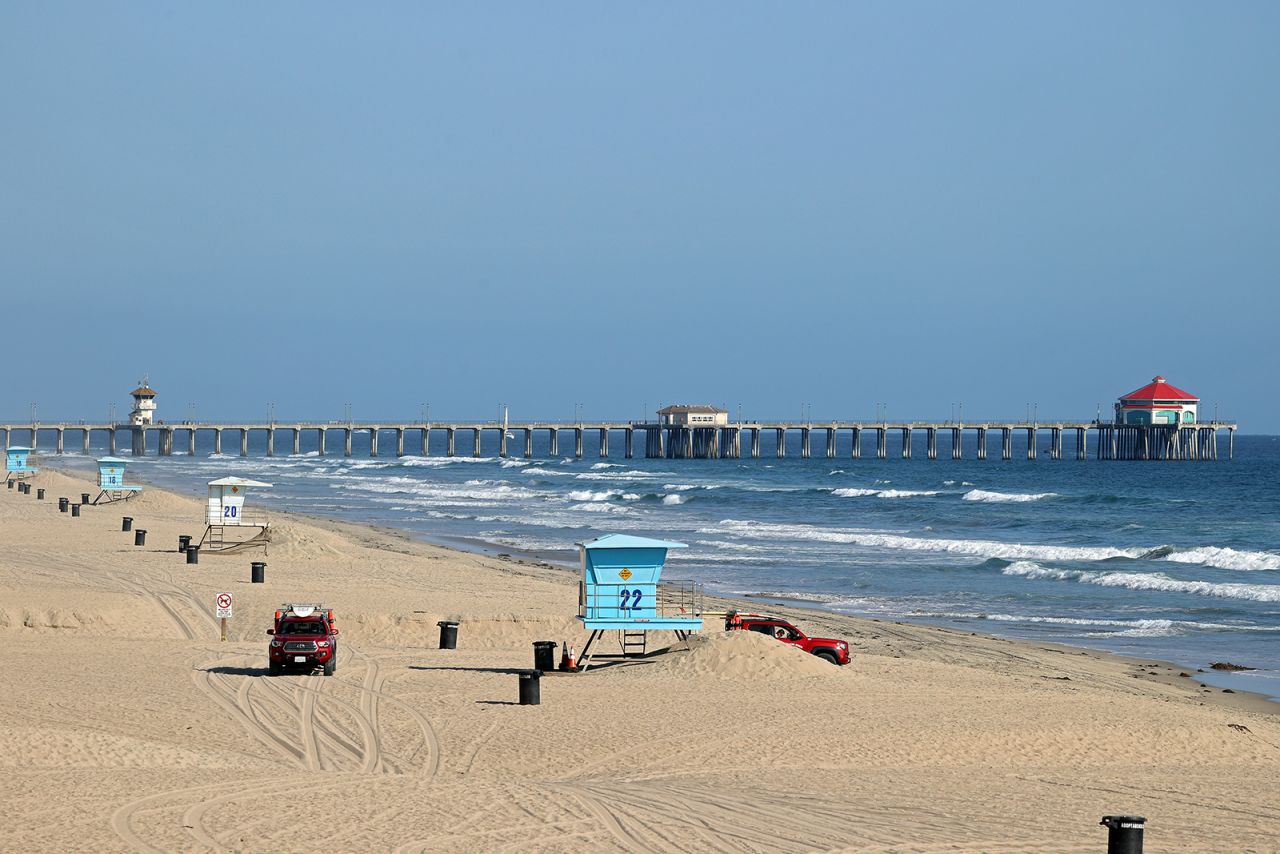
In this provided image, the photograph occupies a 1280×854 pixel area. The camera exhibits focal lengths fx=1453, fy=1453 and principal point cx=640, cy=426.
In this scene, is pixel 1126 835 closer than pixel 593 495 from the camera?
Yes

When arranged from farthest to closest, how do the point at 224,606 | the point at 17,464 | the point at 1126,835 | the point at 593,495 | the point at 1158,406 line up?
the point at 1158,406, the point at 593,495, the point at 17,464, the point at 224,606, the point at 1126,835

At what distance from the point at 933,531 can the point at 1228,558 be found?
1216 centimetres

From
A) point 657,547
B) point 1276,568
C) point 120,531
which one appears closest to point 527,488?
point 120,531

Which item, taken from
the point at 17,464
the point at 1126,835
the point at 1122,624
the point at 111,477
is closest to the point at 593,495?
the point at 111,477

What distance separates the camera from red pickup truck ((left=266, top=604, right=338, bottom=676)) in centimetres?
2028

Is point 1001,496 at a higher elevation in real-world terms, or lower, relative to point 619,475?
higher

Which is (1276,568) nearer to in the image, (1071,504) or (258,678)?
(1071,504)

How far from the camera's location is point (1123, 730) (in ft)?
57.0

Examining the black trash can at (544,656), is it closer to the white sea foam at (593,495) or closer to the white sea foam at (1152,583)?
the white sea foam at (1152,583)

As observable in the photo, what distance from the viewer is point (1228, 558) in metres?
42.2

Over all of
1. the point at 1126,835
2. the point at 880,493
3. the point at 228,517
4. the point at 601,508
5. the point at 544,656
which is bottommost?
→ the point at 601,508

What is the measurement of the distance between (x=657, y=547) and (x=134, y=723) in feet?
26.4

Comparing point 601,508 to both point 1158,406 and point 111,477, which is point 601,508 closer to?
point 111,477

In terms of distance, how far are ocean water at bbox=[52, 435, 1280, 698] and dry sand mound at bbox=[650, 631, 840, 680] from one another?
6698mm
